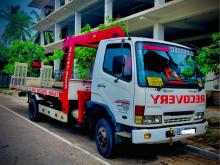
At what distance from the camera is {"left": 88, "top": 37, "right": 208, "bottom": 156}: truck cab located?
5.18 metres

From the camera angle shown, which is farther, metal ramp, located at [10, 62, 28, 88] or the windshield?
metal ramp, located at [10, 62, 28, 88]

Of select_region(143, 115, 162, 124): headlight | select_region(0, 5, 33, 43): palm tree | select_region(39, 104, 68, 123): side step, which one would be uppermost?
select_region(0, 5, 33, 43): palm tree

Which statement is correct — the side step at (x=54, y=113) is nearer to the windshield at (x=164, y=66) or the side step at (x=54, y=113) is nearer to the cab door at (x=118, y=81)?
the cab door at (x=118, y=81)

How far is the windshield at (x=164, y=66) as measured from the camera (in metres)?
5.34

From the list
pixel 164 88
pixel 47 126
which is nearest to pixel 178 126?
pixel 164 88

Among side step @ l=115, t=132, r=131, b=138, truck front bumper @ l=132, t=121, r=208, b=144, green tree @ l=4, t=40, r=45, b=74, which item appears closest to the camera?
truck front bumper @ l=132, t=121, r=208, b=144

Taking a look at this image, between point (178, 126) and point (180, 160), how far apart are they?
92 cm

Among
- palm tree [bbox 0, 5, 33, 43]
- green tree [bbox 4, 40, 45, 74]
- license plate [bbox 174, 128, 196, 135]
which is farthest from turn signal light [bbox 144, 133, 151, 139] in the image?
palm tree [bbox 0, 5, 33, 43]

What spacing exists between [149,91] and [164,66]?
755 millimetres

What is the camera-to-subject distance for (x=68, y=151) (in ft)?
20.6

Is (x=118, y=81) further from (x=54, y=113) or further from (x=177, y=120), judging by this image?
(x=54, y=113)

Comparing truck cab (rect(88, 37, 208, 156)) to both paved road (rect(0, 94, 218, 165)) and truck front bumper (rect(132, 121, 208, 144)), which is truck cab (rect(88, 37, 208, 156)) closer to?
truck front bumper (rect(132, 121, 208, 144))

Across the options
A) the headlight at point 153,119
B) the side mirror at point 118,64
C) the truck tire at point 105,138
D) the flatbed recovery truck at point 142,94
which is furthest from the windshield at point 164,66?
the truck tire at point 105,138

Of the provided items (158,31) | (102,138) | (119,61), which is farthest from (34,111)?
(158,31)
